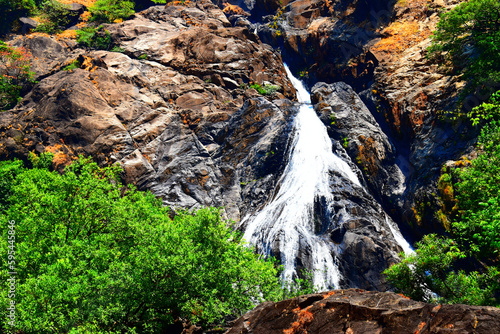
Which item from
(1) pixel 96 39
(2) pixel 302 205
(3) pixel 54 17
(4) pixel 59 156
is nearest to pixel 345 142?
(2) pixel 302 205

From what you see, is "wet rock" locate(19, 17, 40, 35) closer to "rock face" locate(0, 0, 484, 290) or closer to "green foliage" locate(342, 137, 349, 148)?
"rock face" locate(0, 0, 484, 290)

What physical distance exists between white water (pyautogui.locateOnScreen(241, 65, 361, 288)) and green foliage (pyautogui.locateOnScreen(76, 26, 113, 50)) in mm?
36103

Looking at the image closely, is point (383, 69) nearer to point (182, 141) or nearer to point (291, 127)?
point (291, 127)

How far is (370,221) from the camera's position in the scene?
30203mm

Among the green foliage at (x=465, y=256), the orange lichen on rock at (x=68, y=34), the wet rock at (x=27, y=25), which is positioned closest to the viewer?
the green foliage at (x=465, y=256)

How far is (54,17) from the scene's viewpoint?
64062 millimetres

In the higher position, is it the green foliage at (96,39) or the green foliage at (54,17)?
the green foliage at (54,17)

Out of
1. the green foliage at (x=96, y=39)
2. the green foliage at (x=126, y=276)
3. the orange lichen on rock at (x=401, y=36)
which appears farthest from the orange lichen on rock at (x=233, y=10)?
the green foliage at (x=126, y=276)

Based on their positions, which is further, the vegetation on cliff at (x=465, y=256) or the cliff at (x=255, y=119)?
the cliff at (x=255, y=119)

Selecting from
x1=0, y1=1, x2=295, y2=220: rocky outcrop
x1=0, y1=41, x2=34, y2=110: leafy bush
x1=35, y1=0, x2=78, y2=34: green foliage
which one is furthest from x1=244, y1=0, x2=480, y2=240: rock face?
x1=0, y1=41, x2=34, y2=110: leafy bush

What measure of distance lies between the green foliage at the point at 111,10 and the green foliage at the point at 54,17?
5.33 meters

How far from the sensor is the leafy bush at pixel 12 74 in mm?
47000

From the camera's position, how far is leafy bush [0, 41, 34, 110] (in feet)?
154

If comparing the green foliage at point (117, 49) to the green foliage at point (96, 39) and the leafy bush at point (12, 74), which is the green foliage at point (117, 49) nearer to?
the green foliage at point (96, 39)
